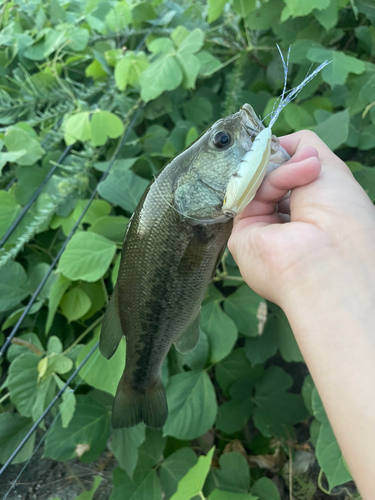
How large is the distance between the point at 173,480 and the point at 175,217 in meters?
0.81

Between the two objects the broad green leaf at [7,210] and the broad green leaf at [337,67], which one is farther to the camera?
the broad green leaf at [7,210]

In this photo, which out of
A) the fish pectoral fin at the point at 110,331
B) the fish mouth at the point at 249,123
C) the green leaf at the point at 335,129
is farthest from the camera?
the green leaf at the point at 335,129

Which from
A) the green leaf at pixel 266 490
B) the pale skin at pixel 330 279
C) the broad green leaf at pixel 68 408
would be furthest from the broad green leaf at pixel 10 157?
the green leaf at pixel 266 490

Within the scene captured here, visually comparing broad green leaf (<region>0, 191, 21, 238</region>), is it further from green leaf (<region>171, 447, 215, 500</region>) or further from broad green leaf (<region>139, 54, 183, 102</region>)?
green leaf (<region>171, 447, 215, 500</region>)

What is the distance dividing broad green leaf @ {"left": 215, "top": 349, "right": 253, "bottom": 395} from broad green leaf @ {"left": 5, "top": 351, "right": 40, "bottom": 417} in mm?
600

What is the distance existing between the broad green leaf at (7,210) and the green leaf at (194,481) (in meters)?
0.95

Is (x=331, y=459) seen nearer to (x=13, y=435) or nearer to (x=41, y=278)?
(x=13, y=435)

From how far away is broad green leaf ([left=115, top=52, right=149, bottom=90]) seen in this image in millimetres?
1148

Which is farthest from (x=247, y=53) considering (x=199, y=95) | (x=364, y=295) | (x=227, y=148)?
(x=364, y=295)

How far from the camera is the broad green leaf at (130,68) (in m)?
1.15

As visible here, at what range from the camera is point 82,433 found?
971 millimetres

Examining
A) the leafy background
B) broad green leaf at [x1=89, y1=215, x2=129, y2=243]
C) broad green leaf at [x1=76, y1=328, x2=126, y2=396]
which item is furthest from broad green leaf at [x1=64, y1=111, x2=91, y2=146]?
broad green leaf at [x1=76, y1=328, x2=126, y2=396]

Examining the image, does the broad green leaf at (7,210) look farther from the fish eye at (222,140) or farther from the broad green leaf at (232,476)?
the broad green leaf at (232,476)

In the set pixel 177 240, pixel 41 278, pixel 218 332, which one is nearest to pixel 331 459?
pixel 218 332
